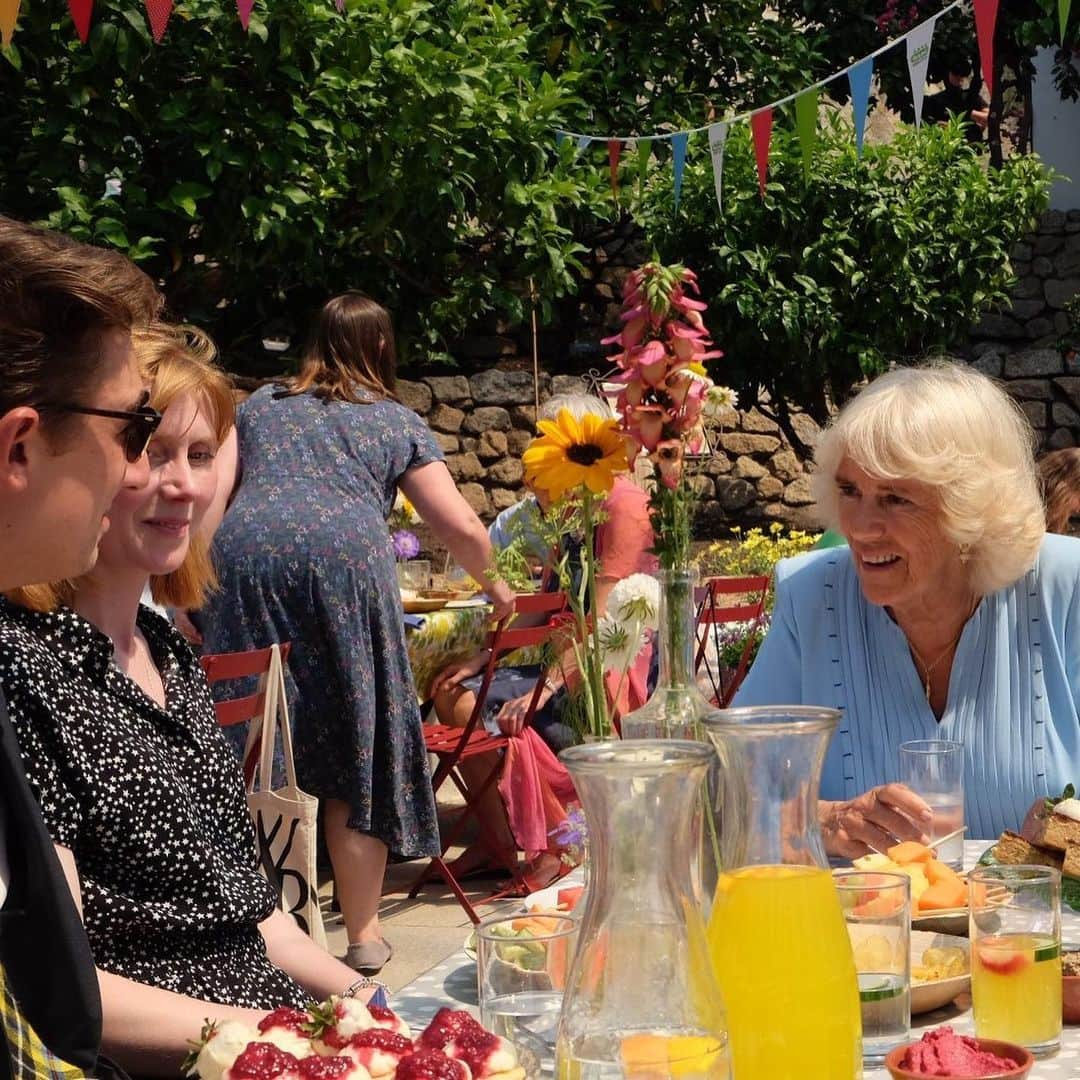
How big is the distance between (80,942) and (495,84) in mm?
6074

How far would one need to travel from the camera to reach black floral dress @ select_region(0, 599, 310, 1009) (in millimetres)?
1821

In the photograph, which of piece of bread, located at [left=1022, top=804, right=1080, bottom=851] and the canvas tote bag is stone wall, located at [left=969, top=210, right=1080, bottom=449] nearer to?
the canvas tote bag

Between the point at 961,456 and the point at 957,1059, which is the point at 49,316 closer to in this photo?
the point at 957,1059

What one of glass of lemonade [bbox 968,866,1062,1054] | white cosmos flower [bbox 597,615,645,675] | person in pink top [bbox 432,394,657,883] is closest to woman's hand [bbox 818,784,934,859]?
white cosmos flower [bbox 597,615,645,675]

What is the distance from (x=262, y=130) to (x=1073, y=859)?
5.39 m

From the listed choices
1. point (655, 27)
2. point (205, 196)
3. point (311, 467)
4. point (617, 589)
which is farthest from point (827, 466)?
point (655, 27)

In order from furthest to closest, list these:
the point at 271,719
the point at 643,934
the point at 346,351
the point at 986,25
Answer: the point at 986,25
the point at 346,351
the point at 271,719
the point at 643,934

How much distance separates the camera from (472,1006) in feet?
5.33

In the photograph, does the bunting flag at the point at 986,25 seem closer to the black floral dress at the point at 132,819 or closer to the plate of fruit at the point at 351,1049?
the black floral dress at the point at 132,819

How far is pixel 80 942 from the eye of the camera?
1489 millimetres

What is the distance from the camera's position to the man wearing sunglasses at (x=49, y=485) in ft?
4.65

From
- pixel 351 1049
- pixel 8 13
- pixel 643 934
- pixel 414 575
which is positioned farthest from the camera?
pixel 414 575

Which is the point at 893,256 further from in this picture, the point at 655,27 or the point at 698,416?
the point at 698,416

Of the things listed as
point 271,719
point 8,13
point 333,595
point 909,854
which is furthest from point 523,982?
point 8,13
